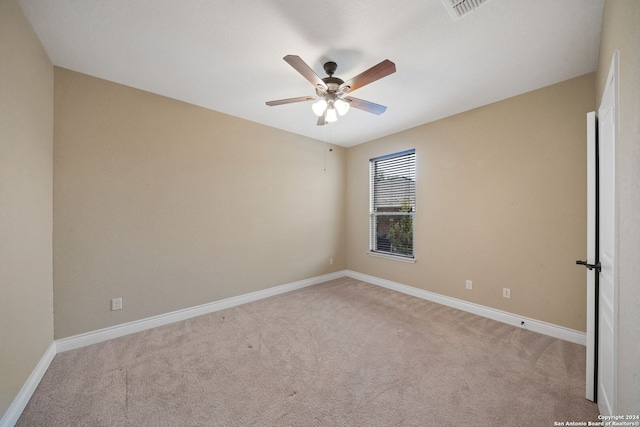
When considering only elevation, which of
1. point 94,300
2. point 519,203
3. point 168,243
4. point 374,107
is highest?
point 374,107

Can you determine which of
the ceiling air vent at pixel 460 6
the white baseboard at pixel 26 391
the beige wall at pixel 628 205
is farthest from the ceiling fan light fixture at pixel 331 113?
the white baseboard at pixel 26 391

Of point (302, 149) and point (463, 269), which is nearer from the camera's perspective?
point (463, 269)

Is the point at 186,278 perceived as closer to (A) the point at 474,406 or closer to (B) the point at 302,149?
(B) the point at 302,149

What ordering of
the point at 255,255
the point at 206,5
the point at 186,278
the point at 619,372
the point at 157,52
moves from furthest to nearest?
1. the point at 255,255
2. the point at 186,278
3. the point at 157,52
4. the point at 206,5
5. the point at 619,372

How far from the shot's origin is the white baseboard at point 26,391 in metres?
1.42

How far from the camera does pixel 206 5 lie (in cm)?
158

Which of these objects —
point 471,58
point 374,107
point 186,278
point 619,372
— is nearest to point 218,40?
point 374,107

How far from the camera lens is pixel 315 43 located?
1.90 metres

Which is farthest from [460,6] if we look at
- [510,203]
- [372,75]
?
[510,203]

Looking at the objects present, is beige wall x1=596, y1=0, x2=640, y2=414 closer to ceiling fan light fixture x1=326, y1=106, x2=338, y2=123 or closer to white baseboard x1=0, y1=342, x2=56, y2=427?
ceiling fan light fixture x1=326, y1=106, x2=338, y2=123

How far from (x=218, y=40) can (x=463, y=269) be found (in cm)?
363

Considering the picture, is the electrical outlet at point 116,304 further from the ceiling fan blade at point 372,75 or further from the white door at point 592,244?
the white door at point 592,244

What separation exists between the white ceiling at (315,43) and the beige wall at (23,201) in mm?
310

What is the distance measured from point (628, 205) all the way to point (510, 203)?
6.77ft
